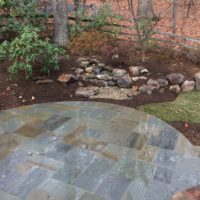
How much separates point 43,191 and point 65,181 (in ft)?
0.82

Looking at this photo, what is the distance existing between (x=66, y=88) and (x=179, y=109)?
6.80 ft

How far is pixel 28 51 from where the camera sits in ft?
17.5

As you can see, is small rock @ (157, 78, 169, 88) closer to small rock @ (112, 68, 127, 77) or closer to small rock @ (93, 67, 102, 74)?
small rock @ (112, 68, 127, 77)

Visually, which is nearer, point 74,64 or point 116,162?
point 116,162

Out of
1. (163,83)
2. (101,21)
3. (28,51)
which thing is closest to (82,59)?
(28,51)

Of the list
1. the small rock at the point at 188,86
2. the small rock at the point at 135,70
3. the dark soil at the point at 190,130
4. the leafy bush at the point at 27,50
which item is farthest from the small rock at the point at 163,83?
the leafy bush at the point at 27,50

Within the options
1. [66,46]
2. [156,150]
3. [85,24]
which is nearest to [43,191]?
[156,150]

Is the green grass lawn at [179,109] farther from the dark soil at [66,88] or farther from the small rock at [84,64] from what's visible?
the small rock at [84,64]

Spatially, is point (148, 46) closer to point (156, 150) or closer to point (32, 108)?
point (32, 108)

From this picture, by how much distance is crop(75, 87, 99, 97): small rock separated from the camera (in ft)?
17.3

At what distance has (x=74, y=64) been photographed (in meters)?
6.28

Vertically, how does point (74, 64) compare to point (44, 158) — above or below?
above

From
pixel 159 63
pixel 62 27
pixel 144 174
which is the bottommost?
pixel 144 174

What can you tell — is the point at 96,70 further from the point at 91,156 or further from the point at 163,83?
the point at 91,156
